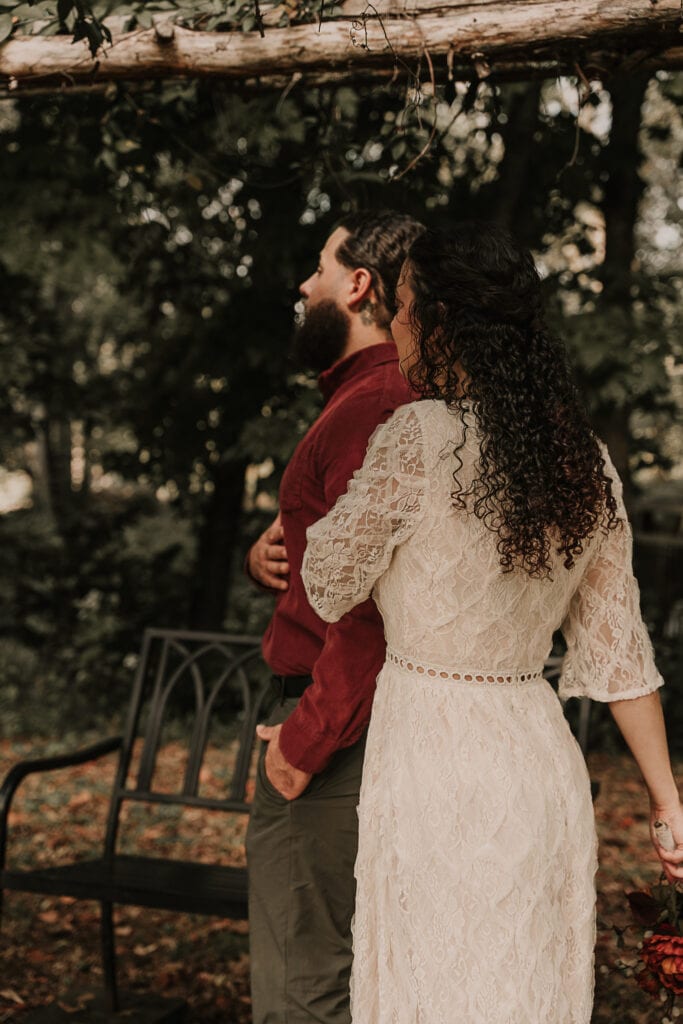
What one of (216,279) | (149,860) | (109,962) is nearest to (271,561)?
(149,860)

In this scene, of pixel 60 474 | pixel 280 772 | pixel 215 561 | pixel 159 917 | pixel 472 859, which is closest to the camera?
pixel 472 859

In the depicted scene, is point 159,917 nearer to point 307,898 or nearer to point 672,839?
point 307,898

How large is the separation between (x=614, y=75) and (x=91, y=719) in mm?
5677

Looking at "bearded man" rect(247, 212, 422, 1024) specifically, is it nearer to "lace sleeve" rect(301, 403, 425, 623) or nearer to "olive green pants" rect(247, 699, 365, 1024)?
"olive green pants" rect(247, 699, 365, 1024)

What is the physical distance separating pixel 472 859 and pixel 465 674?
0.35m

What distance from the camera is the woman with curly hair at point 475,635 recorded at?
77.8 inches

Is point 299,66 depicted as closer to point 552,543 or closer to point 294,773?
point 552,543

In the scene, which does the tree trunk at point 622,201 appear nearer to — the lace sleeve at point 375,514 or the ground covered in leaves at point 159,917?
the ground covered in leaves at point 159,917

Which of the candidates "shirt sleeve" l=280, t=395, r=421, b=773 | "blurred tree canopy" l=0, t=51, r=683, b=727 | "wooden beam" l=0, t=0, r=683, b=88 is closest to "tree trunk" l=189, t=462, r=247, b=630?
"blurred tree canopy" l=0, t=51, r=683, b=727

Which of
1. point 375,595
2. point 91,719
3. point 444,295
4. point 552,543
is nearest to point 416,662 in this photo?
point 375,595

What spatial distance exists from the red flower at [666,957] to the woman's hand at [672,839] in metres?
0.16

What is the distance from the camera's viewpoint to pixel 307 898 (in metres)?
2.48

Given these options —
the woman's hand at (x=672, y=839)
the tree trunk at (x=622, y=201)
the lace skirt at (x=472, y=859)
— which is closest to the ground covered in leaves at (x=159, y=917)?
the woman's hand at (x=672, y=839)

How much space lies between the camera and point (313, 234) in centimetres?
574
